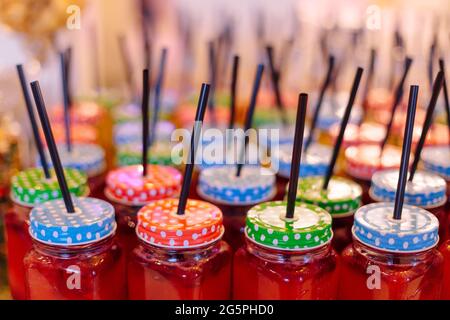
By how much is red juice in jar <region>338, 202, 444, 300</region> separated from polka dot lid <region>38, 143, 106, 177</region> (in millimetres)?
531

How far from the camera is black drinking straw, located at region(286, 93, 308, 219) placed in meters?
0.77

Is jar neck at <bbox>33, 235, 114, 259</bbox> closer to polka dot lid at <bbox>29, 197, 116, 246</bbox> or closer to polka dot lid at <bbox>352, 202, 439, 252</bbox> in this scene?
polka dot lid at <bbox>29, 197, 116, 246</bbox>

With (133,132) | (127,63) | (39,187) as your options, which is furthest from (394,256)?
(127,63)

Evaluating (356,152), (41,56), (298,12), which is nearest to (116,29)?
(298,12)

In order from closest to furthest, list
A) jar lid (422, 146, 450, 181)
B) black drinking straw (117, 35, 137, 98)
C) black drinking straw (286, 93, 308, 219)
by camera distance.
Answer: black drinking straw (286, 93, 308, 219), jar lid (422, 146, 450, 181), black drinking straw (117, 35, 137, 98)

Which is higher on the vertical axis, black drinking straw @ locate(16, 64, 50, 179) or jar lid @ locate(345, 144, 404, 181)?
black drinking straw @ locate(16, 64, 50, 179)

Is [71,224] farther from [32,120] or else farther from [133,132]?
[133,132]

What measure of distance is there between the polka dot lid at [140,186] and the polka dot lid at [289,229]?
0.19 metres

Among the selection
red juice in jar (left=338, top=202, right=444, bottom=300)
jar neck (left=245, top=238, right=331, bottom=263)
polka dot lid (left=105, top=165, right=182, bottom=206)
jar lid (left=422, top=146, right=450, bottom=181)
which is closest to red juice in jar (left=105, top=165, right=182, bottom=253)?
polka dot lid (left=105, top=165, right=182, bottom=206)

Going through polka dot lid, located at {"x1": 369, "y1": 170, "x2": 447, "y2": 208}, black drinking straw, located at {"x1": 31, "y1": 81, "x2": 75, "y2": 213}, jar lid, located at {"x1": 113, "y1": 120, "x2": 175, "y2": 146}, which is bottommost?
polka dot lid, located at {"x1": 369, "y1": 170, "x2": 447, "y2": 208}

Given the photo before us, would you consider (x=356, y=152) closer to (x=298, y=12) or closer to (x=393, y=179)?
(x=393, y=179)
